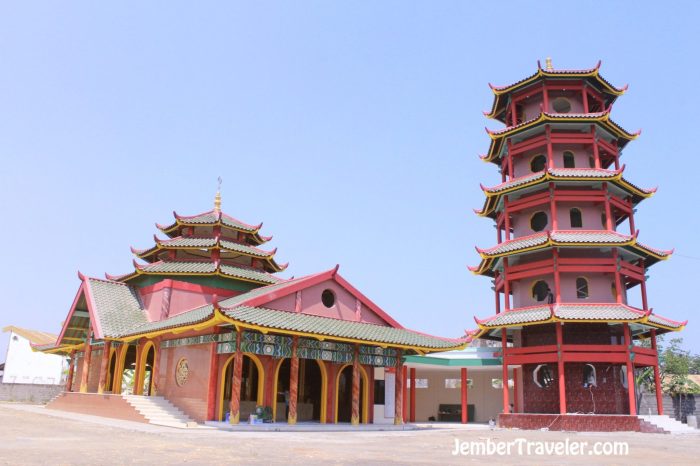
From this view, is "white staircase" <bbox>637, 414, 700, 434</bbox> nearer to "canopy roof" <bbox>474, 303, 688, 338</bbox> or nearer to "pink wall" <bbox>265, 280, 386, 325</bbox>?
"canopy roof" <bbox>474, 303, 688, 338</bbox>

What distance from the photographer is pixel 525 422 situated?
25.2 meters

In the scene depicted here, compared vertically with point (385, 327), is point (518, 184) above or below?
above

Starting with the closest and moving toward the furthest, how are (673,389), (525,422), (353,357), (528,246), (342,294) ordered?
(353,357), (342,294), (525,422), (528,246), (673,389)

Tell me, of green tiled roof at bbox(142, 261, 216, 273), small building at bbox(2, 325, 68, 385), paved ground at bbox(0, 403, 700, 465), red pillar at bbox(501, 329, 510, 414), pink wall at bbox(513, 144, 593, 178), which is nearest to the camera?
paved ground at bbox(0, 403, 700, 465)

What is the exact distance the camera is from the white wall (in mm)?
52531

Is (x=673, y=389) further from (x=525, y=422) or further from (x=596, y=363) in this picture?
(x=525, y=422)

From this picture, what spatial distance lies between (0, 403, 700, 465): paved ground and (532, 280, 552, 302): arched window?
10.6 m

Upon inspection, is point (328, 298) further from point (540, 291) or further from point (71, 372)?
point (71, 372)

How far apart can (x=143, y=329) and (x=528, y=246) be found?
1721 cm

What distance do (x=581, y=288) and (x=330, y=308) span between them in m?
12.8

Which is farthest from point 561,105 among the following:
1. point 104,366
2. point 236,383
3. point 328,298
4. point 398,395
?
point 104,366

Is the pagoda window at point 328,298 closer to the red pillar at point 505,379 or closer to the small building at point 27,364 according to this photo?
the red pillar at point 505,379

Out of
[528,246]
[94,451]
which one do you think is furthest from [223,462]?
[528,246]

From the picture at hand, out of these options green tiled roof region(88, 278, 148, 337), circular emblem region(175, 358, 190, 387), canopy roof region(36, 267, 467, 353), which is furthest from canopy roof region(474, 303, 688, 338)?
green tiled roof region(88, 278, 148, 337)
